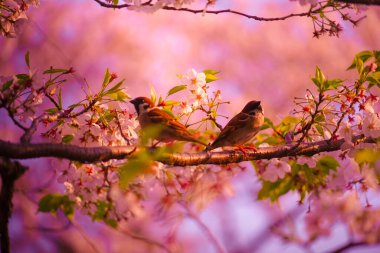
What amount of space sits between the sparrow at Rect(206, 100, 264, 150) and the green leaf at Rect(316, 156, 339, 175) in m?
0.42

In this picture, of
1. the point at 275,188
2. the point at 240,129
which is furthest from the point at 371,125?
the point at 275,188

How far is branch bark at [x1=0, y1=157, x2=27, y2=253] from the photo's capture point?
1218mm

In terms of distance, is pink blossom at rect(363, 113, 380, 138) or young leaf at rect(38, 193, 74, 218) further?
young leaf at rect(38, 193, 74, 218)

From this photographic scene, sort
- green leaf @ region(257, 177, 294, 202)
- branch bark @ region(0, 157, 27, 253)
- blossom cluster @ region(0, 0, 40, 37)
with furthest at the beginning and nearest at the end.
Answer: green leaf @ region(257, 177, 294, 202) < blossom cluster @ region(0, 0, 40, 37) < branch bark @ region(0, 157, 27, 253)

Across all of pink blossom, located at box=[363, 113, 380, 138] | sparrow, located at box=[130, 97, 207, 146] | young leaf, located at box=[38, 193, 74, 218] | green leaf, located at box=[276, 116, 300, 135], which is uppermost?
sparrow, located at box=[130, 97, 207, 146]

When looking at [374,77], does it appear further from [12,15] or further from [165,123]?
[12,15]

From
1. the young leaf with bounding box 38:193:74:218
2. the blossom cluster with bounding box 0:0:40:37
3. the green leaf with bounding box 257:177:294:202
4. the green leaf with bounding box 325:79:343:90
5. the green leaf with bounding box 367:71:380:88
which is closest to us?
the green leaf with bounding box 325:79:343:90

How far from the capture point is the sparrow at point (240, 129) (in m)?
2.21

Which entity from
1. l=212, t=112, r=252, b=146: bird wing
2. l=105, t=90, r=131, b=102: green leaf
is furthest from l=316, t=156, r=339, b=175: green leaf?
l=105, t=90, r=131, b=102: green leaf

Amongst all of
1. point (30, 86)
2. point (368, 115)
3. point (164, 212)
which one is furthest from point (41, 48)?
point (368, 115)

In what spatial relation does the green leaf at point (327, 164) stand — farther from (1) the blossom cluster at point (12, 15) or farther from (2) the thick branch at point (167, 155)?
(1) the blossom cluster at point (12, 15)

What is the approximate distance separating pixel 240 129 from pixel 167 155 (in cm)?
82

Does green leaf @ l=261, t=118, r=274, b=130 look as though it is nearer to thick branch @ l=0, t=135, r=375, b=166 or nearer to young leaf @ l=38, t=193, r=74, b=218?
thick branch @ l=0, t=135, r=375, b=166

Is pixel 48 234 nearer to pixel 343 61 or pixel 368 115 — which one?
pixel 368 115
